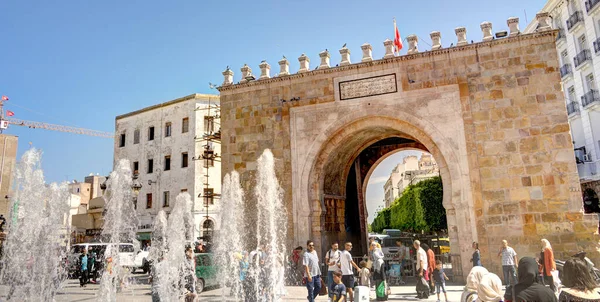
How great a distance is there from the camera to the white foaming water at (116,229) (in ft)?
30.5

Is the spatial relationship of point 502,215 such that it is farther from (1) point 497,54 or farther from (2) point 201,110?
(2) point 201,110

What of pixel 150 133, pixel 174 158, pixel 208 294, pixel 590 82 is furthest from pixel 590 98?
pixel 150 133

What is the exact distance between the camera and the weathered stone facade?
10.1 metres

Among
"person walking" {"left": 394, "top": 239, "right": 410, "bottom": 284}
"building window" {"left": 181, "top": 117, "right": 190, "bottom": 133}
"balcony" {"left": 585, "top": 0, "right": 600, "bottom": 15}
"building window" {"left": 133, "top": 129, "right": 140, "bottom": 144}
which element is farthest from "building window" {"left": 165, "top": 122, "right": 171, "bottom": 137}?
"balcony" {"left": 585, "top": 0, "right": 600, "bottom": 15}

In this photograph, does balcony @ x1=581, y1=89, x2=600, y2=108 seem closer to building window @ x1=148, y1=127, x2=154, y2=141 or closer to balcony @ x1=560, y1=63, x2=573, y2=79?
balcony @ x1=560, y1=63, x2=573, y2=79

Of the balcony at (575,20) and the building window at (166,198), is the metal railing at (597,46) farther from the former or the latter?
the building window at (166,198)

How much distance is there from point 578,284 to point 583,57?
22.1 meters

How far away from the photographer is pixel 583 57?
822 inches

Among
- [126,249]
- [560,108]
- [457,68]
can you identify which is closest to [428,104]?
[457,68]

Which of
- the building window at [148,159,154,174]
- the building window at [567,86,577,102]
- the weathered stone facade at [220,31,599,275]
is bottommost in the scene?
the weathered stone facade at [220,31,599,275]

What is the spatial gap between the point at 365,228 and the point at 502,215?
5734mm

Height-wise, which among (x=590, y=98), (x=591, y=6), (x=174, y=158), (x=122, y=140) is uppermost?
(x=591, y=6)

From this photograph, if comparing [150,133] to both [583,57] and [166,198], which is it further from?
[583,57]

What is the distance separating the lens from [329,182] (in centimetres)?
1317
